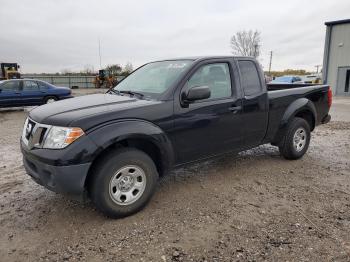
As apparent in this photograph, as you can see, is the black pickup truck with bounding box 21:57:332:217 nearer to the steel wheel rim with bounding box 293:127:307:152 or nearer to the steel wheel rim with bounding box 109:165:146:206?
the steel wheel rim with bounding box 109:165:146:206

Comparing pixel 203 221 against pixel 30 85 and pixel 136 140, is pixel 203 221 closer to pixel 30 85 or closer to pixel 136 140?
pixel 136 140

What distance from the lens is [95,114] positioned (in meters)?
3.21

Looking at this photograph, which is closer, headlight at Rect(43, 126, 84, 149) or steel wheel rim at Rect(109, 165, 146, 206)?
headlight at Rect(43, 126, 84, 149)

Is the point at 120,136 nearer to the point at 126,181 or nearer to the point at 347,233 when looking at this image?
the point at 126,181

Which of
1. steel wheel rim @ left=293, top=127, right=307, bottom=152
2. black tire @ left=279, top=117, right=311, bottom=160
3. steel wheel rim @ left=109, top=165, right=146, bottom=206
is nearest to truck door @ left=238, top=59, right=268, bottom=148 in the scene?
black tire @ left=279, top=117, right=311, bottom=160

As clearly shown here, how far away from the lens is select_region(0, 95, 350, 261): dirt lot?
2.85 meters

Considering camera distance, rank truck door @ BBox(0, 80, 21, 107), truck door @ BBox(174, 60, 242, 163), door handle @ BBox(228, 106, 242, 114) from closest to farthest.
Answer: truck door @ BBox(174, 60, 242, 163)
door handle @ BBox(228, 106, 242, 114)
truck door @ BBox(0, 80, 21, 107)

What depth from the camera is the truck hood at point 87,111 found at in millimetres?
3119

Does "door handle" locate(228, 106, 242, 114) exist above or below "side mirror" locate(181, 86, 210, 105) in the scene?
below

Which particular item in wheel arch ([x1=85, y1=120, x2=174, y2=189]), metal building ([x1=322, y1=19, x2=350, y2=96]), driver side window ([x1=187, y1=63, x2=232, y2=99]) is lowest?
wheel arch ([x1=85, y1=120, x2=174, y2=189])

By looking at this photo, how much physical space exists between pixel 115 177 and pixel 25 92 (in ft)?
40.1

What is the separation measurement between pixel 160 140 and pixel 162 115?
0.30m

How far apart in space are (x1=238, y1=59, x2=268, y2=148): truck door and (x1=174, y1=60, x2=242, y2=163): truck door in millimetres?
186

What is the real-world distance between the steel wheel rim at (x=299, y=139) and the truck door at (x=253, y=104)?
0.88 m
